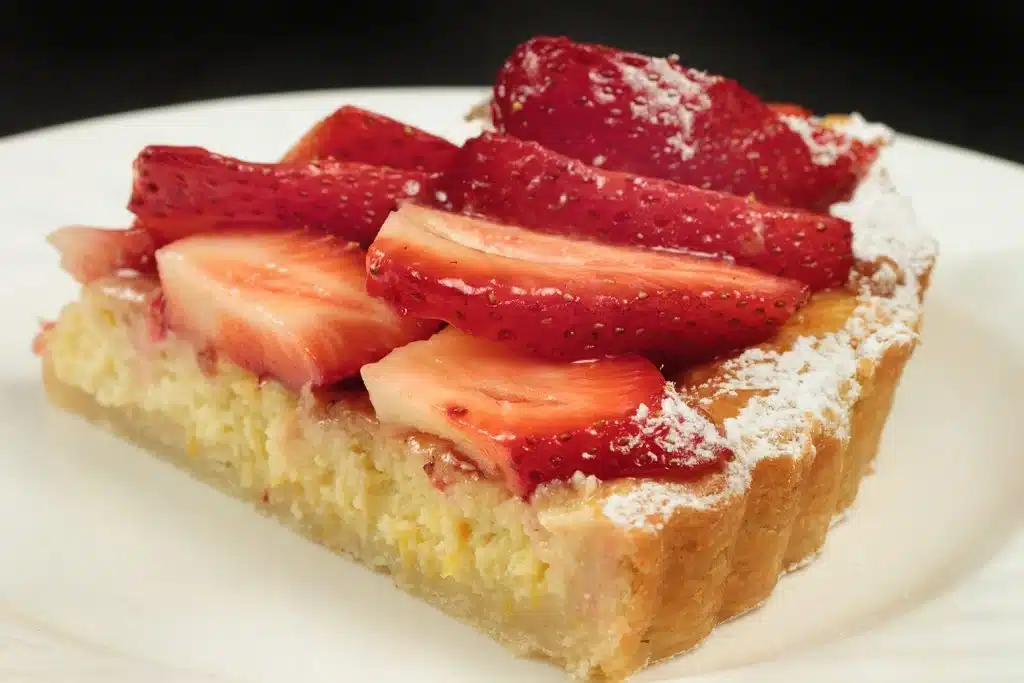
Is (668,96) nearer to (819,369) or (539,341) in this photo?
(819,369)

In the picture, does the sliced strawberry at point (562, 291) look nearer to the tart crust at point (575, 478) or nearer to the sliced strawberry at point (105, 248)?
the tart crust at point (575, 478)

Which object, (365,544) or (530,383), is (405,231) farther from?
(365,544)

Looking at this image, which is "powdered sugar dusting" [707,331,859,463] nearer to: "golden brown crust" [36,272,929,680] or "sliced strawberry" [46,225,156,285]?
"golden brown crust" [36,272,929,680]

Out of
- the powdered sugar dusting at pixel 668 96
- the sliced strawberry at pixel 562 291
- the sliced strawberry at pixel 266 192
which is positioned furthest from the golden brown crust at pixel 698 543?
the sliced strawberry at pixel 266 192

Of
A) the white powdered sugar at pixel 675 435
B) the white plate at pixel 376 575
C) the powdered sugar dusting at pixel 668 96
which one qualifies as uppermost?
the powdered sugar dusting at pixel 668 96

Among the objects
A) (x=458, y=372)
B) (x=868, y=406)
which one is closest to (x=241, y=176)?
(x=458, y=372)
